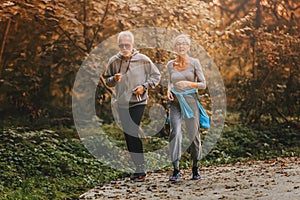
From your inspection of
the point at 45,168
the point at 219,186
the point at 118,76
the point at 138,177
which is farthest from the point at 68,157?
the point at 219,186

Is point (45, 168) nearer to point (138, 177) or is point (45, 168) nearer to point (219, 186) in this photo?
point (138, 177)

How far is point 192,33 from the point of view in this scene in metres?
10.6

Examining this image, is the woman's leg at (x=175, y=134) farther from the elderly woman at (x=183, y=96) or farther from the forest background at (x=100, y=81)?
the forest background at (x=100, y=81)

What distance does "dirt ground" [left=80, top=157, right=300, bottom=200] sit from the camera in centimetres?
606

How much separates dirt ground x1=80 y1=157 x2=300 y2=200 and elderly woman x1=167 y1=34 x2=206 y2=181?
16.7 inches

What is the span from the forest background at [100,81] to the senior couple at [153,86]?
111cm

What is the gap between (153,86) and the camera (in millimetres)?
7449

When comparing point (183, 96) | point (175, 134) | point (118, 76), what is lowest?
point (175, 134)

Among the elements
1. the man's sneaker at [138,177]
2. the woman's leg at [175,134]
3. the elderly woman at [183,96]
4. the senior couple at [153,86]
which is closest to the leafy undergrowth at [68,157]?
the man's sneaker at [138,177]

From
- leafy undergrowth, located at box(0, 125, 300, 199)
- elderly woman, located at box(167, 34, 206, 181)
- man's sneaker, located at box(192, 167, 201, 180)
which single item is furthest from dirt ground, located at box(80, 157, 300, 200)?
leafy undergrowth, located at box(0, 125, 300, 199)

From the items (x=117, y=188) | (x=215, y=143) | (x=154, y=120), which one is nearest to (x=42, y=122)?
(x=154, y=120)

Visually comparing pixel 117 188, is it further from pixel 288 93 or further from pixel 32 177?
pixel 288 93

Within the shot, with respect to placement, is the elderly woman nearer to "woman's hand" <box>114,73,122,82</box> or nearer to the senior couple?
the senior couple

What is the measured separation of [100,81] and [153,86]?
4535 mm
